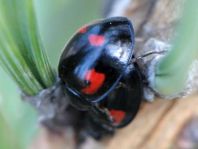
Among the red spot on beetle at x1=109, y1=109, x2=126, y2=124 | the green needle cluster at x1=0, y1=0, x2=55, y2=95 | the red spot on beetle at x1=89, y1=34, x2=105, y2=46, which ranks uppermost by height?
the green needle cluster at x1=0, y1=0, x2=55, y2=95

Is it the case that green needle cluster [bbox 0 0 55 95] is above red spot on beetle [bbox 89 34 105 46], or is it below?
above

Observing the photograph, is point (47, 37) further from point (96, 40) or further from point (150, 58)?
point (150, 58)

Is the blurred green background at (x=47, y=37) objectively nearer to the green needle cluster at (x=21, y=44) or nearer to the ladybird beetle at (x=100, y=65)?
the ladybird beetle at (x=100, y=65)

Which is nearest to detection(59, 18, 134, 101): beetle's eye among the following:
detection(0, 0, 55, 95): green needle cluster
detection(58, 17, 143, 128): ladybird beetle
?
detection(58, 17, 143, 128): ladybird beetle

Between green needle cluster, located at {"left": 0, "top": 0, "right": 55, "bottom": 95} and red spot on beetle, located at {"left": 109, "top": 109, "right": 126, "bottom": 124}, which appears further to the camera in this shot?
red spot on beetle, located at {"left": 109, "top": 109, "right": 126, "bottom": 124}

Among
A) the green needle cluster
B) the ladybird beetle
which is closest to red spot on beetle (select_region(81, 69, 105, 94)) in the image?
the ladybird beetle

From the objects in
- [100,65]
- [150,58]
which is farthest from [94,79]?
[150,58]

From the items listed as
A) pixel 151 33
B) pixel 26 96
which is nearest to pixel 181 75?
pixel 151 33

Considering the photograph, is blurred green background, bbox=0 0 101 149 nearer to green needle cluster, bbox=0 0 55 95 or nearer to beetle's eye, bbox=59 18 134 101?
beetle's eye, bbox=59 18 134 101

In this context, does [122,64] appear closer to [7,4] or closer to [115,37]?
[115,37]
